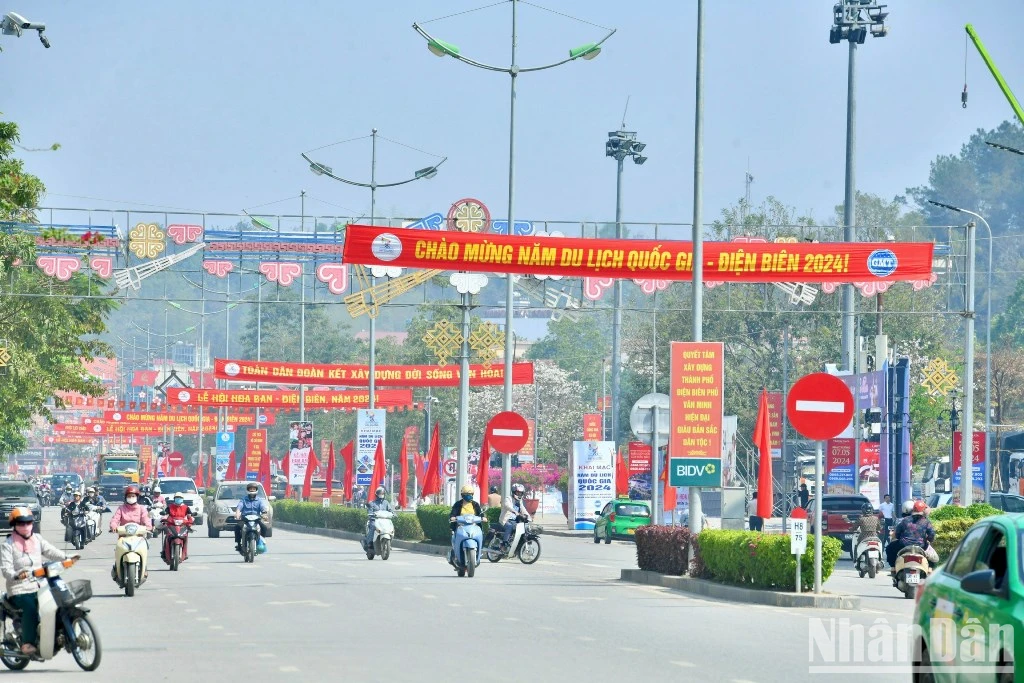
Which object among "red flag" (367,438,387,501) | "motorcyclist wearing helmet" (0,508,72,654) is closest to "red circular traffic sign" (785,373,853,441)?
"motorcyclist wearing helmet" (0,508,72,654)

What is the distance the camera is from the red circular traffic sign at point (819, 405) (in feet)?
68.2

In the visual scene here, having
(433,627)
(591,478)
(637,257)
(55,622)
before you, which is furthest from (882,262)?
(55,622)

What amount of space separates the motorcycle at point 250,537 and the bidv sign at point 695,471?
11213 mm

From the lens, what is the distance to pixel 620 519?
4888cm

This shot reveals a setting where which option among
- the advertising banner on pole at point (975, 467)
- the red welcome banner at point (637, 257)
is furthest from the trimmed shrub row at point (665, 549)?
the advertising banner on pole at point (975, 467)

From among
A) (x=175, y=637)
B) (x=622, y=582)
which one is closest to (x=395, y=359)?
(x=622, y=582)

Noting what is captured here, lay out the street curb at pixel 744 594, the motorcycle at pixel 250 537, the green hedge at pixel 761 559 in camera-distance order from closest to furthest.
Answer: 1. the street curb at pixel 744 594
2. the green hedge at pixel 761 559
3. the motorcycle at pixel 250 537

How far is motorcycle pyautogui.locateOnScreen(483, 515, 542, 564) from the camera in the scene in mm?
32531

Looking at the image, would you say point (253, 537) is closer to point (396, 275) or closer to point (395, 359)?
point (396, 275)

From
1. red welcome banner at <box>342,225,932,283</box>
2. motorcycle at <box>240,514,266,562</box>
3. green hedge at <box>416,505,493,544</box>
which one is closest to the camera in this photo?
red welcome banner at <box>342,225,932,283</box>

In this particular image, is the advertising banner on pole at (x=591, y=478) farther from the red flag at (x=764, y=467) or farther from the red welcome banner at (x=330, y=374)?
the red flag at (x=764, y=467)

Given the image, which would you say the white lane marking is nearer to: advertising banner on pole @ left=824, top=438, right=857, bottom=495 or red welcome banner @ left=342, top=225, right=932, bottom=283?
red welcome banner @ left=342, top=225, right=932, bottom=283

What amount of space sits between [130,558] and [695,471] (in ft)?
27.4

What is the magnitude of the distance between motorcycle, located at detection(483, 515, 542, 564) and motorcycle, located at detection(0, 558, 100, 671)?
18181 millimetres
